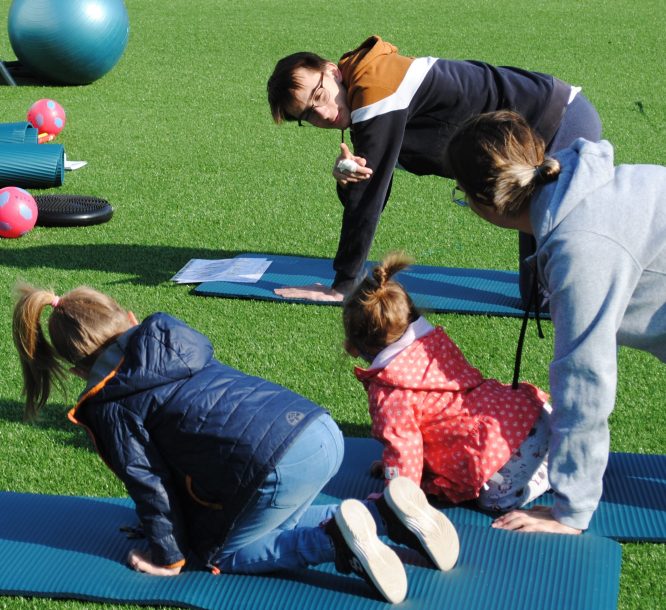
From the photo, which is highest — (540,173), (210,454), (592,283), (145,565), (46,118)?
(540,173)

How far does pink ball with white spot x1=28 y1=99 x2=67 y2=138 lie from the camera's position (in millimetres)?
8867

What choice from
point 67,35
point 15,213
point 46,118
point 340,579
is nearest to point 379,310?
point 340,579

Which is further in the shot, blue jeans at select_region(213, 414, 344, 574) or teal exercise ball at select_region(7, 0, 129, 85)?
teal exercise ball at select_region(7, 0, 129, 85)

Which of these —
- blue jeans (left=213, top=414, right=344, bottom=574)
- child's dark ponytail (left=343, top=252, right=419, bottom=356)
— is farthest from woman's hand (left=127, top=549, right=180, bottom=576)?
child's dark ponytail (left=343, top=252, right=419, bottom=356)

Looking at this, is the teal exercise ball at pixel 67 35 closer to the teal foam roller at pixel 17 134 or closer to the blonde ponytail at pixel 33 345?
the teal foam roller at pixel 17 134

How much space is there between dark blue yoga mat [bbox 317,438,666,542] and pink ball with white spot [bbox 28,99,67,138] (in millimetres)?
6060

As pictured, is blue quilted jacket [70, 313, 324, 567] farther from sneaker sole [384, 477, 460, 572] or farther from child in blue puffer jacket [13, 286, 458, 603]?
sneaker sole [384, 477, 460, 572]

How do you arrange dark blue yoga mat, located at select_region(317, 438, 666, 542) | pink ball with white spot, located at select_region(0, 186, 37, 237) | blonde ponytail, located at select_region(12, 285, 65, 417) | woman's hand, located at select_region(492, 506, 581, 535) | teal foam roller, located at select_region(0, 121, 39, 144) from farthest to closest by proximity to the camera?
1. teal foam roller, located at select_region(0, 121, 39, 144)
2. pink ball with white spot, located at select_region(0, 186, 37, 237)
3. dark blue yoga mat, located at select_region(317, 438, 666, 542)
4. woman's hand, located at select_region(492, 506, 581, 535)
5. blonde ponytail, located at select_region(12, 285, 65, 417)

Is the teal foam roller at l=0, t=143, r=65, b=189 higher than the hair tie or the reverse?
the reverse

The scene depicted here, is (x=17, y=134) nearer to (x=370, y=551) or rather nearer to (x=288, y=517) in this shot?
(x=288, y=517)

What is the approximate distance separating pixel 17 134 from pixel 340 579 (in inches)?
236

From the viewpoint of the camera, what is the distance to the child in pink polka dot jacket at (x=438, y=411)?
3.30m

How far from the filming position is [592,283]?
2.80 meters

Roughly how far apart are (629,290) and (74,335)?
5.37 ft
